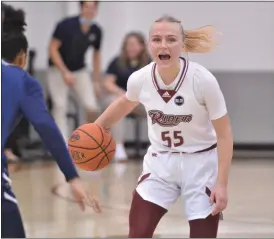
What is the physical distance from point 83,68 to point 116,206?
2.69 meters

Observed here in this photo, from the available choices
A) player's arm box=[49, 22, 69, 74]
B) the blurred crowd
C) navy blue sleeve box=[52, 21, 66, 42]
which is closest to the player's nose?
the blurred crowd

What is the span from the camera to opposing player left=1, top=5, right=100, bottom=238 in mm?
2600

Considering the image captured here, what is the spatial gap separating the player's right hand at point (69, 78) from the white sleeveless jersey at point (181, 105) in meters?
4.47

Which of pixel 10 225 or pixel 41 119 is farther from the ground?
pixel 41 119

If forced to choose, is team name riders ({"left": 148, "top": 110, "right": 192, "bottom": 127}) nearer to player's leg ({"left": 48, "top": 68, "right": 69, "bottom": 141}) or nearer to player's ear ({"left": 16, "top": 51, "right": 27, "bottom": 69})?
player's ear ({"left": 16, "top": 51, "right": 27, "bottom": 69})

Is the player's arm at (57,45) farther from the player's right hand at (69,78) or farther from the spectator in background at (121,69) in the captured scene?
the spectator in background at (121,69)

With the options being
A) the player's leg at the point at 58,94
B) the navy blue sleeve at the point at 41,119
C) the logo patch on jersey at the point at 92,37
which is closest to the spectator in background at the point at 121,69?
the logo patch on jersey at the point at 92,37

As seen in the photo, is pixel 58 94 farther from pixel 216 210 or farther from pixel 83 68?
pixel 216 210

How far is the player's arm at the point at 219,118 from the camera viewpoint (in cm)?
299

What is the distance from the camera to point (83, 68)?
7.96 m

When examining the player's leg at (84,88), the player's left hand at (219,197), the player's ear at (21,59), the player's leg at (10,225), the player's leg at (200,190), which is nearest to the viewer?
the player's leg at (10,225)

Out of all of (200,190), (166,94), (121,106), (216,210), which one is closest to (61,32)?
(121,106)

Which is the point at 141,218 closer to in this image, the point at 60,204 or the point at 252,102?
the point at 60,204

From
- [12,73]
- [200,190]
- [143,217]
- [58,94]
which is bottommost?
[58,94]
